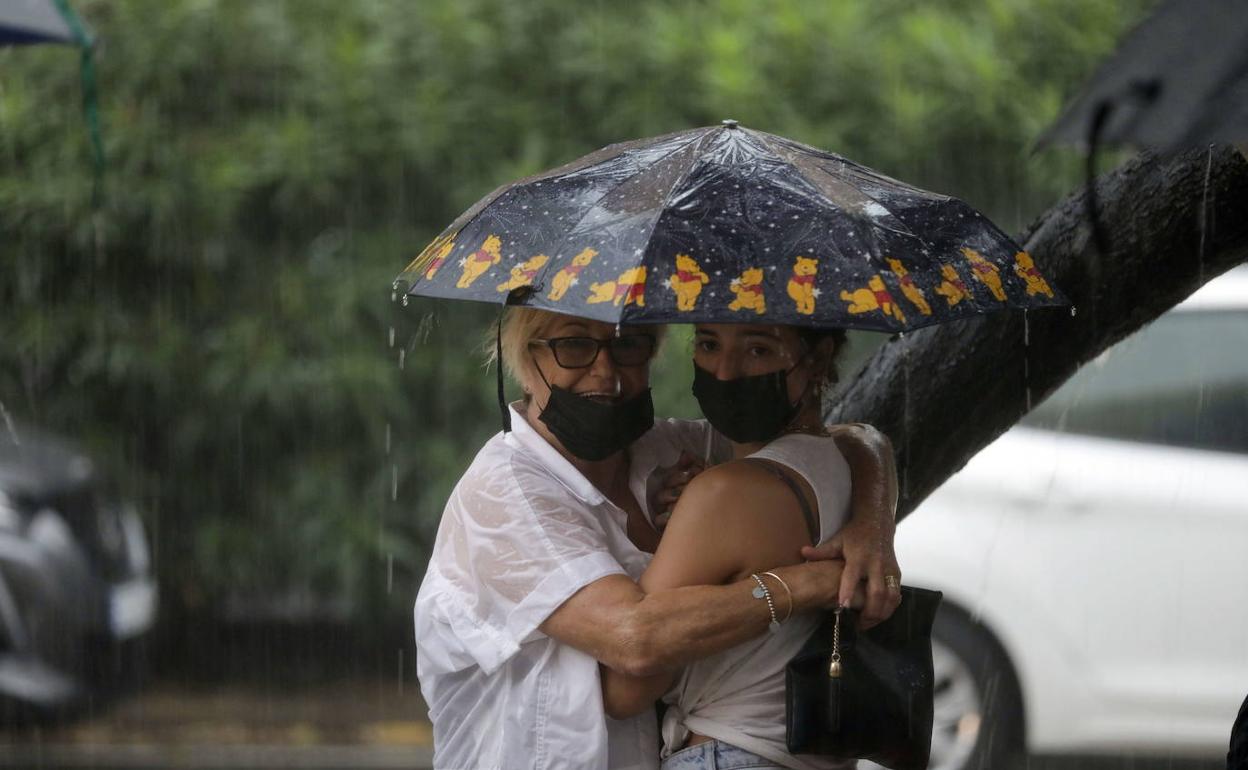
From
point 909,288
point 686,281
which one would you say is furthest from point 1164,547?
point 686,281

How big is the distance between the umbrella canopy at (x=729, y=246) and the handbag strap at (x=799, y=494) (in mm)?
306

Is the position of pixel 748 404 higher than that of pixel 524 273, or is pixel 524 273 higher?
pixel 524 273

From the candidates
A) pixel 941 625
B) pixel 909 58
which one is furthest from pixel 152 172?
pixel 941 625

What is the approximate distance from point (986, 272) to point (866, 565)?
1.66 ft

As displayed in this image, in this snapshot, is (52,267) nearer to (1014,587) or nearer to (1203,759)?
(1014,587)

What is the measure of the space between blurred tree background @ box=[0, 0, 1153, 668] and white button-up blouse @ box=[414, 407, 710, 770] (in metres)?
4.24

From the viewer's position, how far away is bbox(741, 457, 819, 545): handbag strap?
2.61 meters

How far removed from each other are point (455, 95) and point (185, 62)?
1.14 metres

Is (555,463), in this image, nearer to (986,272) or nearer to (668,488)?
(668,488)

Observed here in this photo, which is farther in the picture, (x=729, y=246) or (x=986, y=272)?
(x=986, y=272)

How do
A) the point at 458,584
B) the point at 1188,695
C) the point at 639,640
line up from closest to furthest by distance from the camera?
1. the point at 639,640
2. the point at 458,584
3. the point at 1188,695

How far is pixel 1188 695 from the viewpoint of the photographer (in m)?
5.93

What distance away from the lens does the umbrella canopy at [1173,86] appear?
2.12m

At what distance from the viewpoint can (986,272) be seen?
266 centimetres
